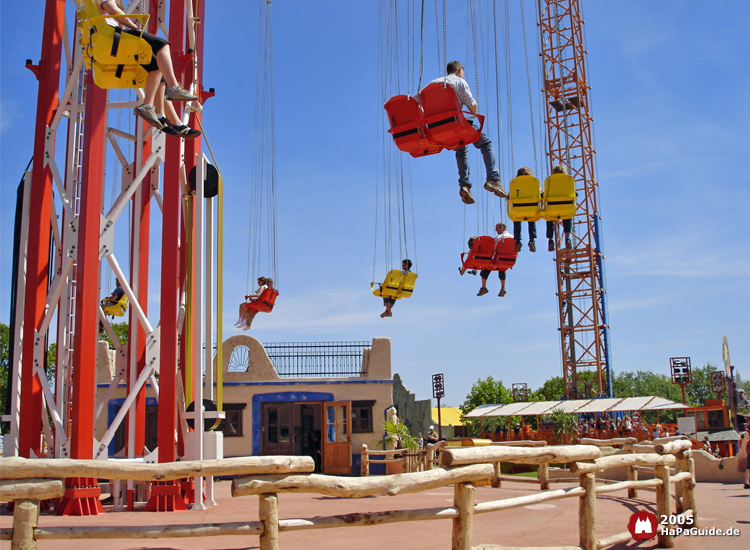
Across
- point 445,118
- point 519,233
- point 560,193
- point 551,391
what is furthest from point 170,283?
point 551,391

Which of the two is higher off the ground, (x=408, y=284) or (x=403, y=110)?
(x=403, y=110)

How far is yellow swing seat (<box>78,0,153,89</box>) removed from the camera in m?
5.64

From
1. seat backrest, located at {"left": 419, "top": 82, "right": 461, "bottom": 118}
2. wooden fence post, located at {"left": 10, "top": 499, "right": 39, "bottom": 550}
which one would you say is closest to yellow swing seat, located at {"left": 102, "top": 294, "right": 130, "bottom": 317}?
seat backrest, located at {"left": 419, "top": 82, "right": 461, "bottom": 118}

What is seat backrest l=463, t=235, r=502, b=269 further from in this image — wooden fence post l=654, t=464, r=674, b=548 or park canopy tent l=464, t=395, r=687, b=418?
park canopy tent l=464, t=395, r=687, b=418

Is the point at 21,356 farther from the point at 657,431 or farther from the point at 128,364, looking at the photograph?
the point at 657,431

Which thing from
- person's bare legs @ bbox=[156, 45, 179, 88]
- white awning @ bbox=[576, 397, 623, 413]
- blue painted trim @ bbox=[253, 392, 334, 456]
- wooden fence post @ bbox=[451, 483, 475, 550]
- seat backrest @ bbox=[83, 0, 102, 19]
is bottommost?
white awning @ bbox=[576, 397, 623, 413]

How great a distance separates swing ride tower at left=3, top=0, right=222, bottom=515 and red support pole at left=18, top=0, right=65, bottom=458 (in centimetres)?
1

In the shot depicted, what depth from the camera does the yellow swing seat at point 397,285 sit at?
1354cm

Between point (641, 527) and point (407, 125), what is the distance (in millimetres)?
4966

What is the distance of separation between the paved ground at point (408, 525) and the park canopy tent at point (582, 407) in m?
14.6

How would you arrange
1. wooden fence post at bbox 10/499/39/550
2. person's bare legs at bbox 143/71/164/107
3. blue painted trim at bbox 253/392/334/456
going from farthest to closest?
blue painted trim at bbox 253/392/334/456 → person's bare legs at bbox 143/71/164/107 → wooden fence post at bbox 10/499/39/550

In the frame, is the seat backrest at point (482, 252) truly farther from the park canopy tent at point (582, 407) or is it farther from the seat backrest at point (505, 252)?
the park canopy tent at point (582, 407)

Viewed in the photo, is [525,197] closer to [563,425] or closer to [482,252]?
[482,252]

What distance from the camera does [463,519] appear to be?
4297mm
